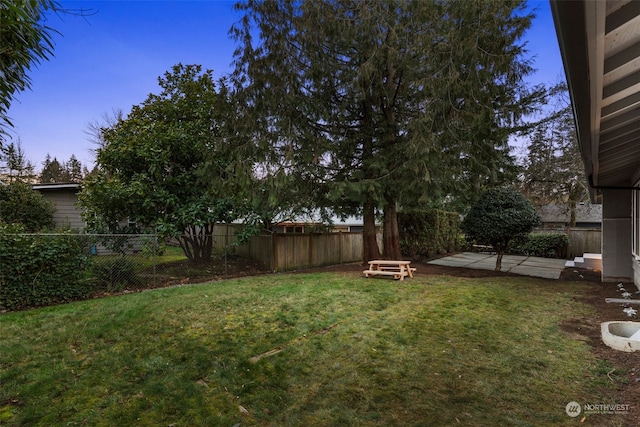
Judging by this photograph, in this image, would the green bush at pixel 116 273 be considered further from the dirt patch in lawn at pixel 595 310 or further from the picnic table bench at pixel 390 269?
the picnic table bench at pixel 390 269

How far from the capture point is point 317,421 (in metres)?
2.78

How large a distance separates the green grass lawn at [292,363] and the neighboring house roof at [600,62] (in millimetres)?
2502

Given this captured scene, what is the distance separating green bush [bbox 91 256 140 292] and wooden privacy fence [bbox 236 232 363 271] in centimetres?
416

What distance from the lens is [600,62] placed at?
210cm

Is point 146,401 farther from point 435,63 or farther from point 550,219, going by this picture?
point 550,219

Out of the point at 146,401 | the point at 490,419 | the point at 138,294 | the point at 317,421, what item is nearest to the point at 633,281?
the point at 490,419

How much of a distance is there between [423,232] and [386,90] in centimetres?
723

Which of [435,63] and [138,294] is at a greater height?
[435,63]

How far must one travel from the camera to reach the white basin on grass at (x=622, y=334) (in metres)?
4.06

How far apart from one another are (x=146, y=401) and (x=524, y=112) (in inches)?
406

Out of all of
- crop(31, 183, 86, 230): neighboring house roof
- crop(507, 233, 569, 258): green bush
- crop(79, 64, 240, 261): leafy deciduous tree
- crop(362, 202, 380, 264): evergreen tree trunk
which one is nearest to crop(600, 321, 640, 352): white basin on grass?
crop(362, 202, 380, 264): evergreen tree trunk

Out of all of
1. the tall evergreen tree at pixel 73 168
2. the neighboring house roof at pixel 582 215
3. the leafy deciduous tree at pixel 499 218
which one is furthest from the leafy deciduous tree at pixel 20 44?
the tall evergreen tree at pixel 73 168

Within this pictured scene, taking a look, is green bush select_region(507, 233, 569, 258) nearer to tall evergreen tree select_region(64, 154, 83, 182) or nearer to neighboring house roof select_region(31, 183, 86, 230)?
neighboring house roof select_region(31, 183, 86, 230)

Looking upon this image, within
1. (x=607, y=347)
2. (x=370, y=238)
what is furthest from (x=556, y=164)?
(x=607, y=347)
